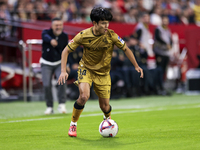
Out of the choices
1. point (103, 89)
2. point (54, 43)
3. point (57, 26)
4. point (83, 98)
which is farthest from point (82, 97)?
point (57, 26)

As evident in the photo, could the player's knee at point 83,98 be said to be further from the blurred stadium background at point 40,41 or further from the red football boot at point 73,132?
the blurred stadium background at point 40,41

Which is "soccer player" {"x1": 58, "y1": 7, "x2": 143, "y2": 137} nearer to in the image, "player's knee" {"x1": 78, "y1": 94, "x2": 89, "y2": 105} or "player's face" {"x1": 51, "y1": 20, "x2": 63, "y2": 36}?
"player's knee" {"x1": 78, "y1": 94, "x2": 89, "y2": 105}

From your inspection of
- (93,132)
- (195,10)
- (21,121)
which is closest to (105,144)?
(93,132)

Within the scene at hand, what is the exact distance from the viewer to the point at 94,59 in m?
6.55

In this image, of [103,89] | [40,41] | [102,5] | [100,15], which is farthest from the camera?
[102,5]

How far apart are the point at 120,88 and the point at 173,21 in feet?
28.3

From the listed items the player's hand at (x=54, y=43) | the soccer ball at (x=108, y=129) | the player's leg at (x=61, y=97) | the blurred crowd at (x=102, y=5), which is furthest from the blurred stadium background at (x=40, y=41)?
the soccer ball at (x=108, y=129)

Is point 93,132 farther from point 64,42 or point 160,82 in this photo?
point 160,82

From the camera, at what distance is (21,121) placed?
8594mm

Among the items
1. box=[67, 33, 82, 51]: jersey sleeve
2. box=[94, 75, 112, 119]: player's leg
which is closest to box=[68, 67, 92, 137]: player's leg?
box=[94, 75, 112, 119]: player's leg

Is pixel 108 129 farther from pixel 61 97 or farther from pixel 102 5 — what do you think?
pixel 102 5

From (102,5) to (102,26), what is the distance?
13806mm

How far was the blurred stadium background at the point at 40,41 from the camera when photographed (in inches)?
564

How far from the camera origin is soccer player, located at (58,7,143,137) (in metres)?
6.25
